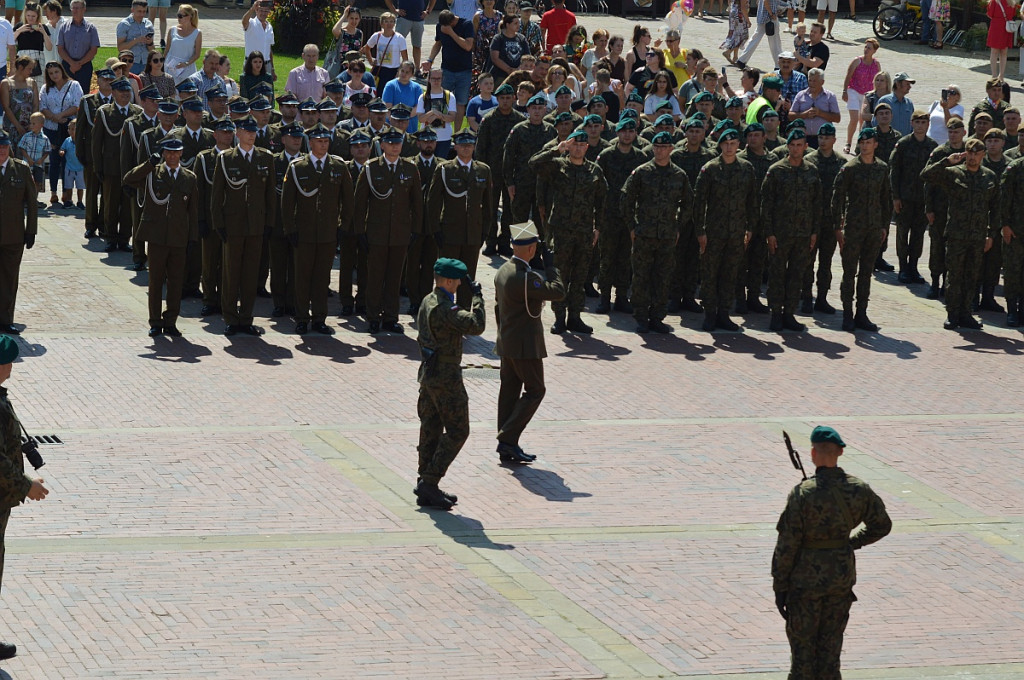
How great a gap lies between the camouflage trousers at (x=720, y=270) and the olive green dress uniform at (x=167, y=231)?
17.6 ft

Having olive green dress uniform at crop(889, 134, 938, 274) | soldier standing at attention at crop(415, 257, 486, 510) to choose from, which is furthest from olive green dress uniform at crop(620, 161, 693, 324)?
soldier standing at attention at crop(415, 257, 486, 510)

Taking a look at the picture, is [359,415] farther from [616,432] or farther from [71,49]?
[71,49]

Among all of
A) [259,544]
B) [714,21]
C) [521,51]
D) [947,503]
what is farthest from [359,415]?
[714,21]

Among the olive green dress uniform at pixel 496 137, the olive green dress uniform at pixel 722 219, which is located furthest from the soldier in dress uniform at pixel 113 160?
the olive green dress uniform at pixel 722 219

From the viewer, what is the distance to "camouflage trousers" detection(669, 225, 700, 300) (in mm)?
18344

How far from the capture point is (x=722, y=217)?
17422 millimetres

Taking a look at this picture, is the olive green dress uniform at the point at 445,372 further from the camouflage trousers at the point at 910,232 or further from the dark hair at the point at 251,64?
the dark hair at the point at 251,64

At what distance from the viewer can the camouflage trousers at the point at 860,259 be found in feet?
58.1

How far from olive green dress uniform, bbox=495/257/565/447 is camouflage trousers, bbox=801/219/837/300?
226 inches

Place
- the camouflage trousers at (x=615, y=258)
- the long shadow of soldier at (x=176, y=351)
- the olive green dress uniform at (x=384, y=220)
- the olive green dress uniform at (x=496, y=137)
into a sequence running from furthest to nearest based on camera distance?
the olive green dress uniform at (x=496, y=137) < the camouflage trousers at (x=615, y=258) < the olive green dress uniform at (x=384, y=220) < the long shadow of soldier at (x=176, y=351)

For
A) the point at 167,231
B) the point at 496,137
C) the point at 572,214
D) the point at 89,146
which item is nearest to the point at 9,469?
the point at 167,231

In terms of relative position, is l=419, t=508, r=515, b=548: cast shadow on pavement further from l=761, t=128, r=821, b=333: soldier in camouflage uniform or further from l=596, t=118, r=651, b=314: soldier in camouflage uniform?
l=761, t=128, r=821, b=333: soldier in camouflage uniform

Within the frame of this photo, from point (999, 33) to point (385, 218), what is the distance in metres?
17.0

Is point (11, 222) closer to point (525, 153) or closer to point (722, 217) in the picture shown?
point (525, 153)
